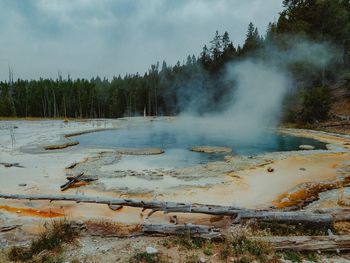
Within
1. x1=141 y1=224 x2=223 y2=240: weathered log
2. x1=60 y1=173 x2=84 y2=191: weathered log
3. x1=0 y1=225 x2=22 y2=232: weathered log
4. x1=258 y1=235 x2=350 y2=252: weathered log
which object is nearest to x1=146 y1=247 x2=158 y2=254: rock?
x1=141 y1=224 x2=223 y2=240: weathered log

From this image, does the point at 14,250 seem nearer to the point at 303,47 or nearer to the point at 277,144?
the point at 277,144

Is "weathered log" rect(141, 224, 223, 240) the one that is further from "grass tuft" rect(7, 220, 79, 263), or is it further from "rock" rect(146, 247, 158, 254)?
"grass tuft" rect(7, 220, 79, 263)

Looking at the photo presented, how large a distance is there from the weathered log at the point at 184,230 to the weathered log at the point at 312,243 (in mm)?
1233

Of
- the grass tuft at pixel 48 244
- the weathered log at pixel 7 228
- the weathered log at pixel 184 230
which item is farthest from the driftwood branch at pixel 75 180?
the weathered log at pixel 184 230

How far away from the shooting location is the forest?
3753cm

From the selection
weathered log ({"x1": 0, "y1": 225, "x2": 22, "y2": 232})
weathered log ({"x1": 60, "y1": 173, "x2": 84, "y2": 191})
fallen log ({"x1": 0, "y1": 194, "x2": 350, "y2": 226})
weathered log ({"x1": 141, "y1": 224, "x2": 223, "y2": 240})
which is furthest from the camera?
weathered log ({"x1": 60, "y1": 173, "x2": 84, "y2": 191})

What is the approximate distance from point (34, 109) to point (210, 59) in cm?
5492

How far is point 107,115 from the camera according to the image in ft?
294

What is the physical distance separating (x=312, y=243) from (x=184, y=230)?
10.1ft

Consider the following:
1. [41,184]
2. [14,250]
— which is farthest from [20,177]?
[14,250]

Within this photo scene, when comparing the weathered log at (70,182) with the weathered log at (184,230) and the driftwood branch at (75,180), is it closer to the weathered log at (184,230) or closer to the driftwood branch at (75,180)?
the driftwood branch at (75,180)

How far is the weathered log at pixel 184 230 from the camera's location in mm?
7062

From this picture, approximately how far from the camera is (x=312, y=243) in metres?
6.47

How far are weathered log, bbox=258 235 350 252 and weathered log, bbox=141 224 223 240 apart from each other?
1.23 meters
